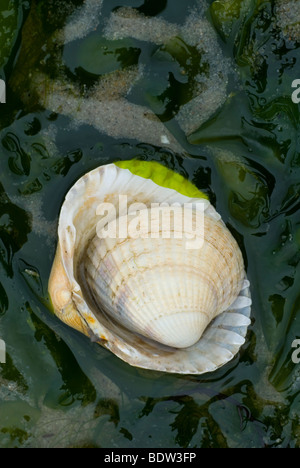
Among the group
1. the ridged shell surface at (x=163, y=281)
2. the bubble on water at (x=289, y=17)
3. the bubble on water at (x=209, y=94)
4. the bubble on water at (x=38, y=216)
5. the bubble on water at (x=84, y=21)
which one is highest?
the bubble on water at (x=84, y=21)

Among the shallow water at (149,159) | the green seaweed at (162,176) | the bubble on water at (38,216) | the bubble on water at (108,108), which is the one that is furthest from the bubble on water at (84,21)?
the bubble on water at (38,216)

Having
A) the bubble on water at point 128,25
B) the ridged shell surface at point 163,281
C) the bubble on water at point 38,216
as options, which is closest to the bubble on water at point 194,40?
the bubble on water at point 128,25

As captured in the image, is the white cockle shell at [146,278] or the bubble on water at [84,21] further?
the bubble on water at [84,21]

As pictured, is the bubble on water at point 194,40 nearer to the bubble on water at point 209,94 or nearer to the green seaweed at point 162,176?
the bubble on water at point 209,94

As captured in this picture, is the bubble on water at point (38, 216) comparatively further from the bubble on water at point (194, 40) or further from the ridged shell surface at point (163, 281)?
the bubble on water at point (194, 40)

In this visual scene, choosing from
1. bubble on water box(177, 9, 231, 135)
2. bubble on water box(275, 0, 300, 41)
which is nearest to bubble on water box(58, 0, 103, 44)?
bubble on water box(177, 9, 231, 135)

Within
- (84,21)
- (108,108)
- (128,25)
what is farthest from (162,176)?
(84,21)

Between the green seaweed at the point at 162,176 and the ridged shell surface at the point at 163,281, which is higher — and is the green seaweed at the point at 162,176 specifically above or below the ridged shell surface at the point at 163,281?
above

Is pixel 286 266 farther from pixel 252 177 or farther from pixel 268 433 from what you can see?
pixel 268 433
